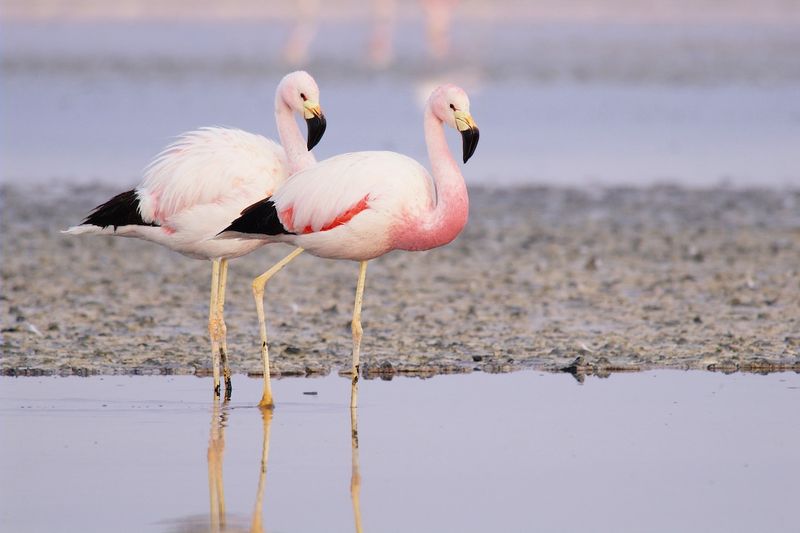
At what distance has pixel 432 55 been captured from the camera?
43062mm

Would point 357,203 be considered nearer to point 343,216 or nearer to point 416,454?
point 343,216

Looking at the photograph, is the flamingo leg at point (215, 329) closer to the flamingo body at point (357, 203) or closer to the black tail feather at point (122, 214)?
the black tail feather at point (122, 214)

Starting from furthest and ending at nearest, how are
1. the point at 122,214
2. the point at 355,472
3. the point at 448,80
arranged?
the point at 448,80, the point at 122,214, the point at 355,472

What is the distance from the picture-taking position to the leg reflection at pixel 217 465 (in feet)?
17.6

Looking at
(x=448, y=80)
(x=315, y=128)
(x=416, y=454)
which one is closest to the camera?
(x=416, y=454)

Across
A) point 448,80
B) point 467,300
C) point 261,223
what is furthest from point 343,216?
point 448,80

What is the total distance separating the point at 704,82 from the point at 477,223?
19.6m

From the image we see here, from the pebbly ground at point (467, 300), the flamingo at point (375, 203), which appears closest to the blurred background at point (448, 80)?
the pebbly ground at point (467, 300)

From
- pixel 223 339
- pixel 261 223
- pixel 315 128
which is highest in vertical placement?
pixel 315 128

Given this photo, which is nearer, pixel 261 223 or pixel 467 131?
pixel 467 131

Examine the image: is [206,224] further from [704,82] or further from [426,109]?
[704,82]

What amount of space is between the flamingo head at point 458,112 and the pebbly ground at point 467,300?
1.35 m

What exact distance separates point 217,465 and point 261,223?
163 centimetres

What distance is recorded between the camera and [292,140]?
7.70 metres
